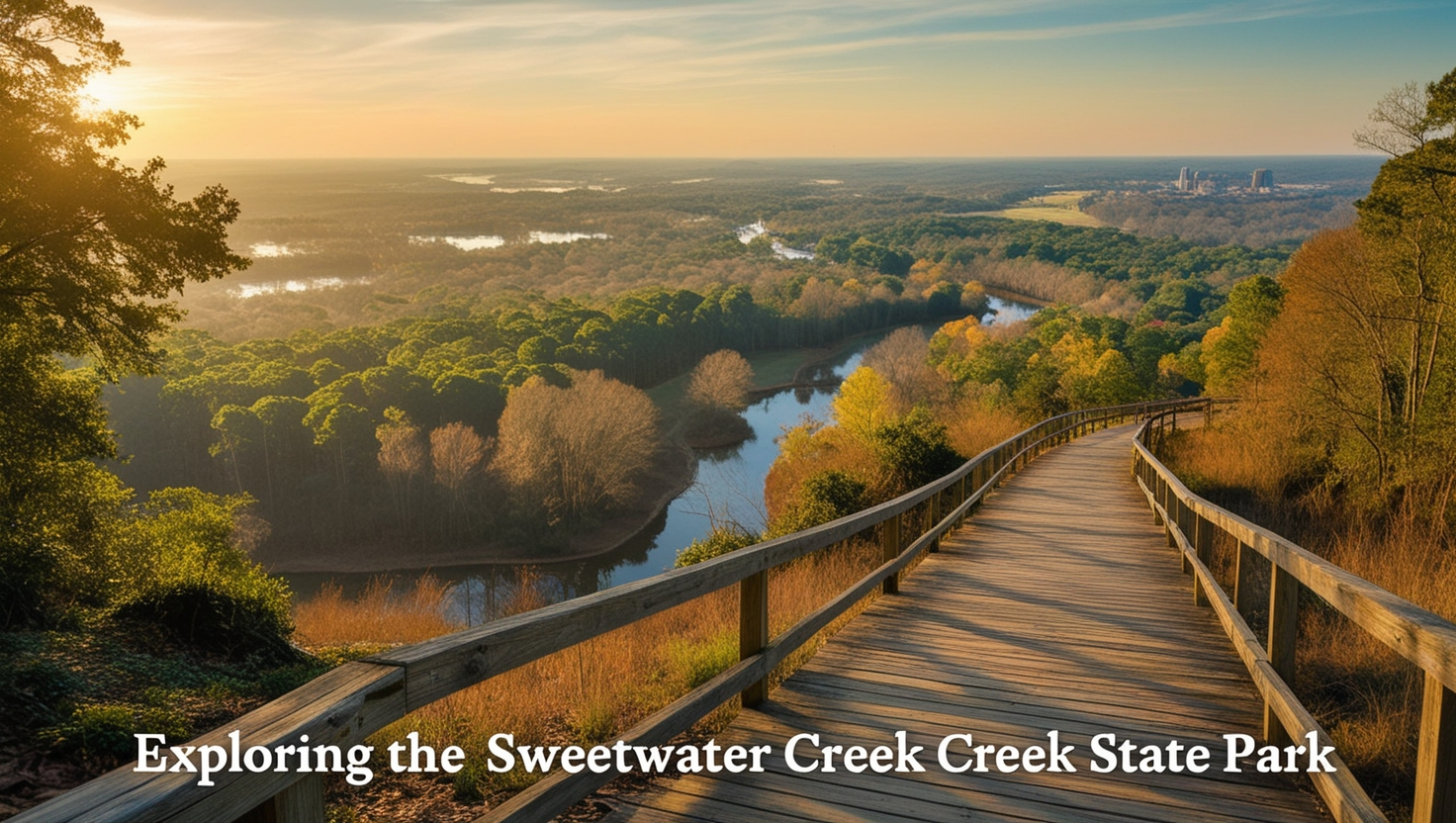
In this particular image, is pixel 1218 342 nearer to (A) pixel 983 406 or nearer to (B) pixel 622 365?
(A) pixel 983 406

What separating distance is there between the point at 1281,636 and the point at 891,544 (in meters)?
3.33

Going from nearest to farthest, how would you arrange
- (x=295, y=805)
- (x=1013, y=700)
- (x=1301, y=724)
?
(x=295, y=805) < (x=1301, y=724) < (x=1013, y=700)

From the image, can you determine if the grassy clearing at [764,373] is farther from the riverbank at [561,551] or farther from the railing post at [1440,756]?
the railing post at [1440,756]

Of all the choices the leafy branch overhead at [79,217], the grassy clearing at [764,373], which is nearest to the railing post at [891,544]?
the leafy branch overhead at [79,217]

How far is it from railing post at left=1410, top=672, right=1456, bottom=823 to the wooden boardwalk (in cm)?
91

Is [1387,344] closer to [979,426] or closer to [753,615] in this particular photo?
[979,426]

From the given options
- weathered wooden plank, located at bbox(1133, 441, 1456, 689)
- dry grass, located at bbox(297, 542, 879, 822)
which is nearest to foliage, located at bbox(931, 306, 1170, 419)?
dry grass, located at bbox(297, 542, 879, 822)

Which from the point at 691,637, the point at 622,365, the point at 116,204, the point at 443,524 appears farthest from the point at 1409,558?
the point at 622,365

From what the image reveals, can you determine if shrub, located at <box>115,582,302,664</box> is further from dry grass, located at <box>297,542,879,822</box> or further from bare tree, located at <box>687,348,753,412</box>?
bare tree, located at <box>687,348,753,412</box>

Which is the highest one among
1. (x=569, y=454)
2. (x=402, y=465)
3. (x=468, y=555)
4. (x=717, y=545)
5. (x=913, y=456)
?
(x=913, y=456)

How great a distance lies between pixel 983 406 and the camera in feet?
138

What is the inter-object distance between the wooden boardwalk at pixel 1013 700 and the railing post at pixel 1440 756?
0.91 m

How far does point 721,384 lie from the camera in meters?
66.2

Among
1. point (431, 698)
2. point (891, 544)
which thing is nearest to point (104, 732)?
point (431, 698)
